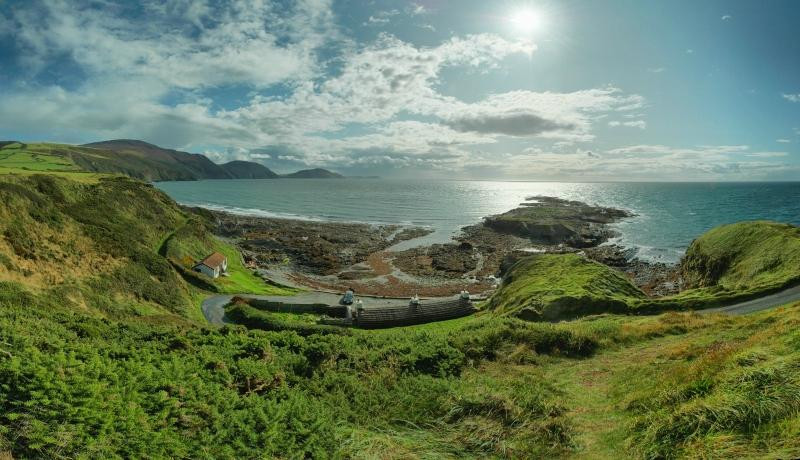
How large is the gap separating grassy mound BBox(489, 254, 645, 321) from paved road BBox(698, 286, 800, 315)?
6.00 metres

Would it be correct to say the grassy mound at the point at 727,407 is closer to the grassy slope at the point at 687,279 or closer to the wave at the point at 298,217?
the grassy slope at the point at 687,279

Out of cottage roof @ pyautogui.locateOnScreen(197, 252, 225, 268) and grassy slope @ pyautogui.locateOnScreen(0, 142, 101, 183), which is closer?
cottage roof @ pyautogui.locateOnScreen(197, 252, 225, 268)

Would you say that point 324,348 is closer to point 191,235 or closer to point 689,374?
point 689,374

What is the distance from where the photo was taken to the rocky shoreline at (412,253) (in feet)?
205

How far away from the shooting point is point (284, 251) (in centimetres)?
8325

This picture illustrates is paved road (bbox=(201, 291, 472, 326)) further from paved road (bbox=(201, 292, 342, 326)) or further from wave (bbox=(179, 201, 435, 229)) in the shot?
wave (bbox=(179, 201, 435, 229))

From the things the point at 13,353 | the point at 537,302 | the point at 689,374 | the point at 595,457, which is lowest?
the point at 537,302

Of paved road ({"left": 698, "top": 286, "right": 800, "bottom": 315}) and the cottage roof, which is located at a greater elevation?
paved road ({"left": 698, "top": 286, "right": 800, "bottom": 315})

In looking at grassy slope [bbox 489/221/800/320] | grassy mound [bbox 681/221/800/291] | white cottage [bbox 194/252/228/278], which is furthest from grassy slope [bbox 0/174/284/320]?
grassy mound [bbox 681/221/800/291]

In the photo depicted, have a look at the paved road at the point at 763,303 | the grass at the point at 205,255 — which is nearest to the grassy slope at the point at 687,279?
the paved road at the point at 763,303

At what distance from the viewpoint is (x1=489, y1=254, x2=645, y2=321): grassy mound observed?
30.3 m

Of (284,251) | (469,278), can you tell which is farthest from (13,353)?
(284,251)

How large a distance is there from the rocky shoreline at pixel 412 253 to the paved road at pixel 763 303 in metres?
21.6

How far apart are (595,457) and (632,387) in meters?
5.18
